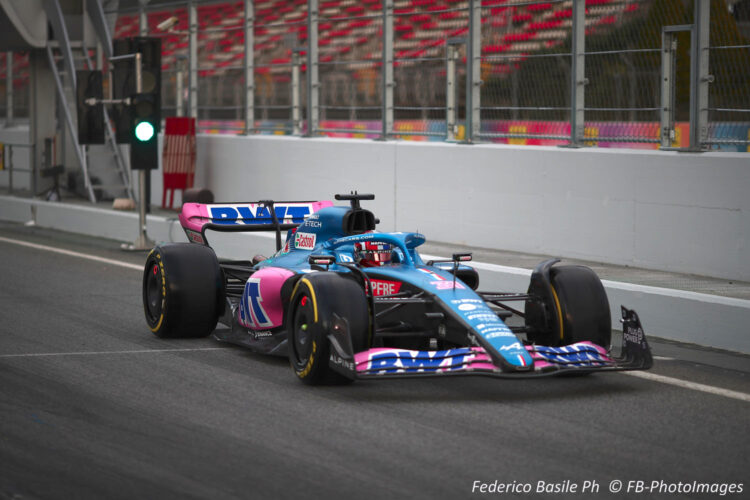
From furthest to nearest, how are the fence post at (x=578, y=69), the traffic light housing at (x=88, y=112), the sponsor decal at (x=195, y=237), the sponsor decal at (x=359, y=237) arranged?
the traffic light housing at (x=88, y=112) < the fence post at (x=578, y=69) < the sponsor decal at (x=195, y=237) < the sponsor decal at (x=359, y=237)

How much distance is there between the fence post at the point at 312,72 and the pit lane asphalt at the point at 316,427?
341 inches

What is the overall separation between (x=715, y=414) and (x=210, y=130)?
48.0ft

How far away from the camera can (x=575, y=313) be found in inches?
316

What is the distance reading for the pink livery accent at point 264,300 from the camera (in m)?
8.71

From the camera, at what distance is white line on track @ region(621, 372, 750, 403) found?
7629 mm

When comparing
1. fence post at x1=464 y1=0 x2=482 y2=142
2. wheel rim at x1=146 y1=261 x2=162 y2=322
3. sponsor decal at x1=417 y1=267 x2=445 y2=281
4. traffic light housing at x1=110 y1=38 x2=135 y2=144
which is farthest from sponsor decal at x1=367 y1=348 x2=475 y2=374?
traffic light housing at x1=110 y1=38 x2=135 y2=144

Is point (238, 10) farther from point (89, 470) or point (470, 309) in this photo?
point (89, 470)

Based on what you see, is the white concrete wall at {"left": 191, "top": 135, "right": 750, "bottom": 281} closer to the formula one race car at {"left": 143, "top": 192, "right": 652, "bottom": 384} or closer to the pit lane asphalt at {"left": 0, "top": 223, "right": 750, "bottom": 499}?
the pit lane asphalt at {"left": 0, "top": 223, "right": 750, "bottom": 499}

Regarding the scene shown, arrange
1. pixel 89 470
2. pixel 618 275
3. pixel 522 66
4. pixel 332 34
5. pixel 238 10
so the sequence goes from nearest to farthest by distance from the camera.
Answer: pixel 89 470 < pixel 618 275 < pixel 522 66 < pixel 332 34 < pixel 238 10

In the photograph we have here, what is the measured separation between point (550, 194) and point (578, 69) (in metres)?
1.39

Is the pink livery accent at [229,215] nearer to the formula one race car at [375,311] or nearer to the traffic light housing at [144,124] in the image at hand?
the formula one race car at [375,311]

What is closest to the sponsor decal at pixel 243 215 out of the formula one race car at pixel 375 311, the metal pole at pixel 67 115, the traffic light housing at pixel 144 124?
the formula one race car at pixel 375 311

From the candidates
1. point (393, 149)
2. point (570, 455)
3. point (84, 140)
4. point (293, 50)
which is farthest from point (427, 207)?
point (570, 455)

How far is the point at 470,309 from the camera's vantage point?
7.54 metres
